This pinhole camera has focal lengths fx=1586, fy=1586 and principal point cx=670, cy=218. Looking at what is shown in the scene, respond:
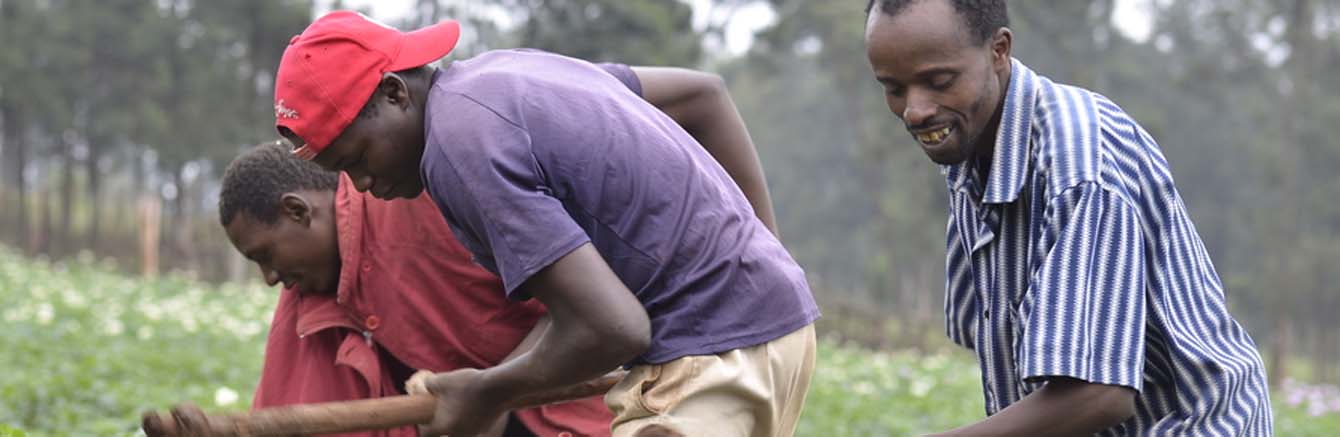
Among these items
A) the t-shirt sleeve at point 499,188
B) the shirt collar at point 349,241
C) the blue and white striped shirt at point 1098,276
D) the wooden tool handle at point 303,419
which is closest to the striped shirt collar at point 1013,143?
the blue and white striped shirt at point 1098,276

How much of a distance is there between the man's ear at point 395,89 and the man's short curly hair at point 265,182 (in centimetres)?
91

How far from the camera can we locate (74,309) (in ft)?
39.8

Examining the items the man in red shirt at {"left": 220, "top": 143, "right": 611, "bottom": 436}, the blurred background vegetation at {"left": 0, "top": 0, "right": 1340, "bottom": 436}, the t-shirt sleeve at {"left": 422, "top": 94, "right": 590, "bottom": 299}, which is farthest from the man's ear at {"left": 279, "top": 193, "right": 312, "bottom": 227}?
the blurred background vegetation at {"left": 0, "top": 0, "right": 1340, "bottom": 436}

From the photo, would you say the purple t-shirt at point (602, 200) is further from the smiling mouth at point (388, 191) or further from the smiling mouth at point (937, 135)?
the smiling mouth at point (937, 135)

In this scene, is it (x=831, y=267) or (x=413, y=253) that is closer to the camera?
(x=413, y=253)

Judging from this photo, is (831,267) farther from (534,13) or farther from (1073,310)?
(1073,310)

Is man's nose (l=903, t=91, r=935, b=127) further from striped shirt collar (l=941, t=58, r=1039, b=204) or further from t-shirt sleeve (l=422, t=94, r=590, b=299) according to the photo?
t-shirt sleeve (l=422, t=94, r=590, b=299)

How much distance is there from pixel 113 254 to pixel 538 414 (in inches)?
1025

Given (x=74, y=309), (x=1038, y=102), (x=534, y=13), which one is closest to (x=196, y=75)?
(x=534, y=13)

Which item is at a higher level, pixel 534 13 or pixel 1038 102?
pixel 1038 102

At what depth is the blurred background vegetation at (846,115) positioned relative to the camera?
24781mm

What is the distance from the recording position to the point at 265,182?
3514 mm

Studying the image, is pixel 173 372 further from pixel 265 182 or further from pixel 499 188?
pixel 499 188

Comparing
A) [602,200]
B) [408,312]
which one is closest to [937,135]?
[602,200]
